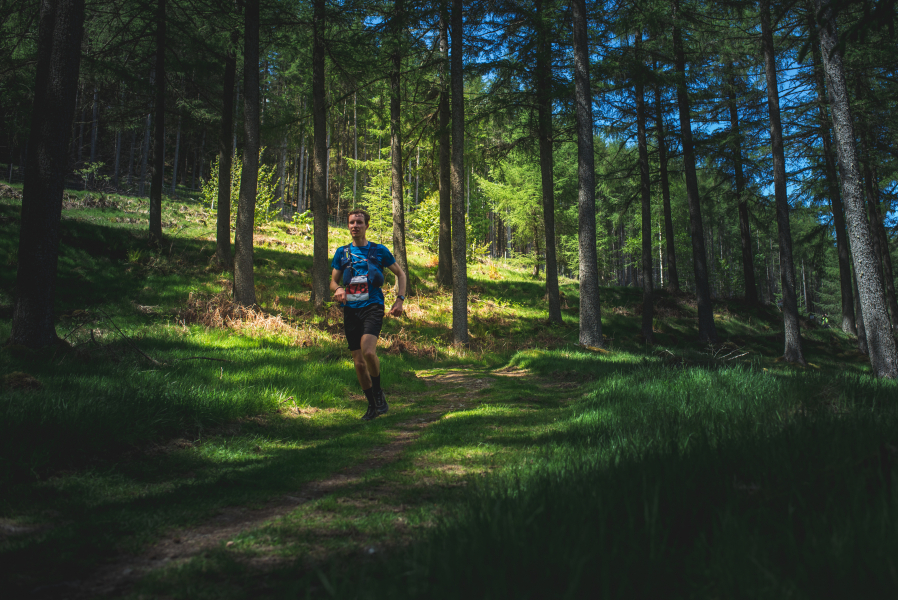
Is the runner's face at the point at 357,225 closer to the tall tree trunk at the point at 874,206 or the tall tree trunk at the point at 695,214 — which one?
the tall tree trunk at the point at 695,214

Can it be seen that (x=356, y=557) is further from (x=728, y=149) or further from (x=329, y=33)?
(x=728, y=149)

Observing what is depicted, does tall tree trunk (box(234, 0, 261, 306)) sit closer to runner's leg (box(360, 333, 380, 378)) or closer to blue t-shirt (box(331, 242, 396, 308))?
blue t-shirt (box(331, 242, 396, 308))

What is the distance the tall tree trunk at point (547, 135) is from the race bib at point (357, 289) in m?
10.2

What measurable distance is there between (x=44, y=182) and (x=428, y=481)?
6.21m

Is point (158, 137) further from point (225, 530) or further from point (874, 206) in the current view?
point (874, 206)

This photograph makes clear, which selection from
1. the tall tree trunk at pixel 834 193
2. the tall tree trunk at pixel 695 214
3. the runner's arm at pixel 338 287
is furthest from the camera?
the tall tree trunk at pixel 695 214

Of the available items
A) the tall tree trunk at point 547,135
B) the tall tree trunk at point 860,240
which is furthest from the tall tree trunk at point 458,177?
the tall tree trunk at point 860,240

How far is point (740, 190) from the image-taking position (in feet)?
70.6

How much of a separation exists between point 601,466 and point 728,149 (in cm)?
2136

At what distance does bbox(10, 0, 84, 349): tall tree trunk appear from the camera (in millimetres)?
5457

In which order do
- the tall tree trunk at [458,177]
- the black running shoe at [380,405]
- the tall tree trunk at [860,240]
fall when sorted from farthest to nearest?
the tall tree trunk at [458,177]
the tall tree trunk at [860,240]
the black running shoe at [380,405]

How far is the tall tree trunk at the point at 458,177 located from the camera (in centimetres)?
1231

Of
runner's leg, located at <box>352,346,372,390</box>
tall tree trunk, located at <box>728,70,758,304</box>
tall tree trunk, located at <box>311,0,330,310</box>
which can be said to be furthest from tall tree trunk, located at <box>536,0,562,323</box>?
runner's leg, located at <box>352,346,372,390</box>

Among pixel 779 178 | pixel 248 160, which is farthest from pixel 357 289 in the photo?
pixel 779 178
